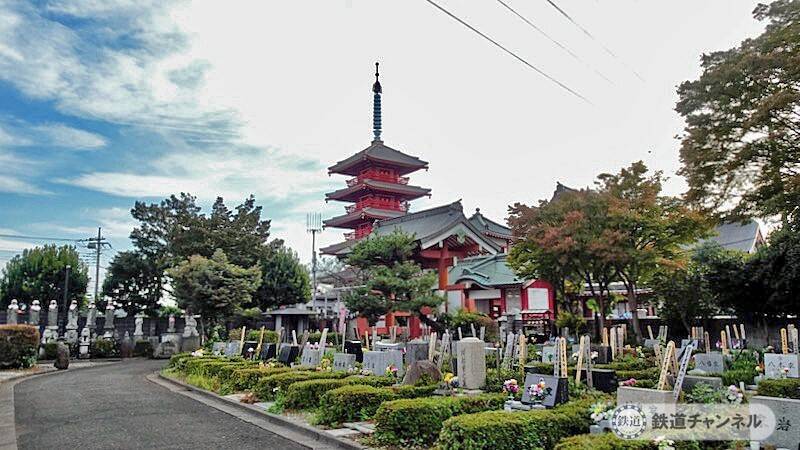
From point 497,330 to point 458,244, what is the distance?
520 centimetres

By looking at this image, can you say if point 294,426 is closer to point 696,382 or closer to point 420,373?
point 420,373

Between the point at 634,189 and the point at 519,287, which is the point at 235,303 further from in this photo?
the point at 634,189

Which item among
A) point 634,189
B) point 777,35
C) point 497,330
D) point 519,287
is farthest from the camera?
point 519,287

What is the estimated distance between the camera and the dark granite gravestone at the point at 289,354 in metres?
17.2

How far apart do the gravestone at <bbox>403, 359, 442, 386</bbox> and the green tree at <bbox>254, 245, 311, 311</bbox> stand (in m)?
30.0

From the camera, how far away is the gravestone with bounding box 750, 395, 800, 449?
6.37 meters

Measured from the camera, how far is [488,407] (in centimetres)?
896

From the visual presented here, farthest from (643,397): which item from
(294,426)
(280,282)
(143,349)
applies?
(280,282)

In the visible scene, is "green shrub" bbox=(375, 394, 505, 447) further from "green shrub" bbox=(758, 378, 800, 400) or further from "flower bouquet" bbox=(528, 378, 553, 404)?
"green shrub" bbox=(758, 378, 800, 400)

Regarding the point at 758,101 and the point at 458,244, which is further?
the point at 458,244

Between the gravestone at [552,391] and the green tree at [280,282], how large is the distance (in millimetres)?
32255

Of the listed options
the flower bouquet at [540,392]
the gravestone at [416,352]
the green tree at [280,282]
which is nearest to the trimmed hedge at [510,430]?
the flower bouquet at [540,392]

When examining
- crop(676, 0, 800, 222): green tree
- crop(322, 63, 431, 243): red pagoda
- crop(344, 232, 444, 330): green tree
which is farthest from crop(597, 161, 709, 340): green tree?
crop(322, 63, 431, 243): red pagoda

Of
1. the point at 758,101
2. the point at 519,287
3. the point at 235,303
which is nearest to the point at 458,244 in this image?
the point at 519,287
